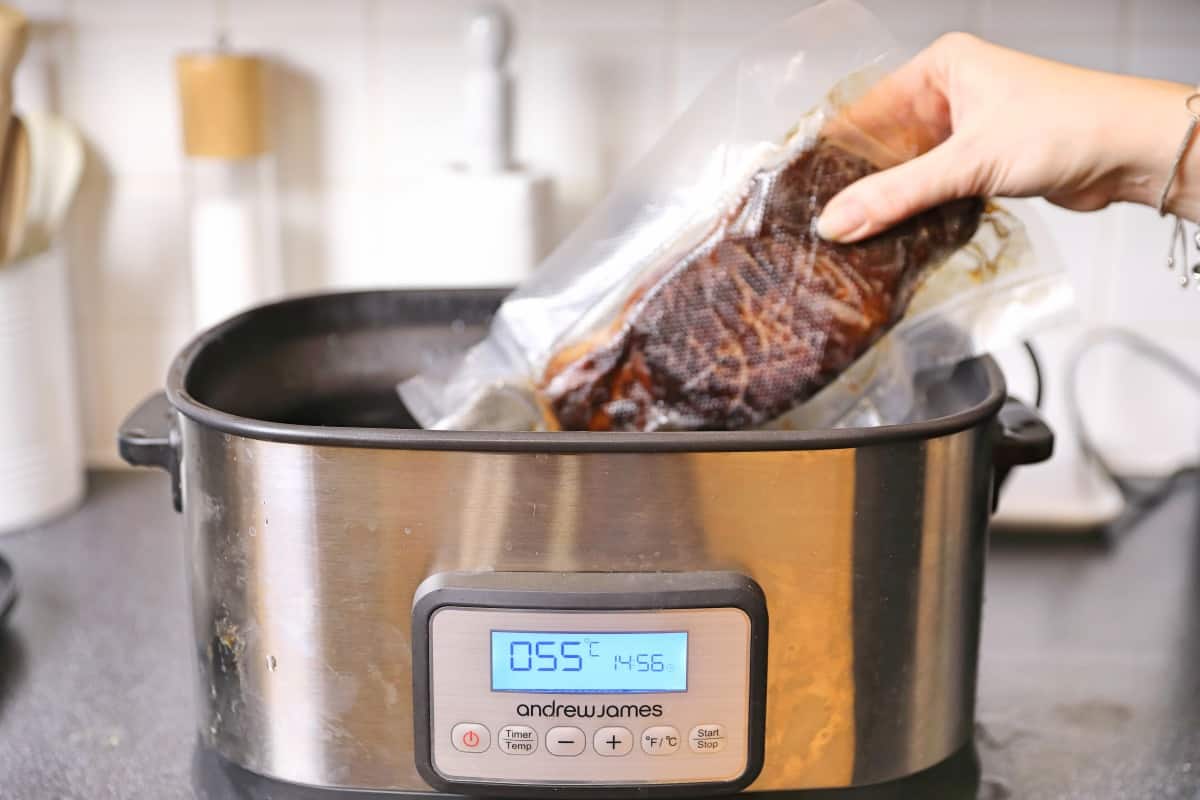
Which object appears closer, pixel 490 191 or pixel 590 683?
pixel 590 683

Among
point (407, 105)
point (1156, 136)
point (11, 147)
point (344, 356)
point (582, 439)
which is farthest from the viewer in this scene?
point (407, 105)

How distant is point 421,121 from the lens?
40.8 inches

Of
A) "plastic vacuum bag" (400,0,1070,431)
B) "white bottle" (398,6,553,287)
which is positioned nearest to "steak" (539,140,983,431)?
"plastic vacuum bag" (400,0,1070,431)

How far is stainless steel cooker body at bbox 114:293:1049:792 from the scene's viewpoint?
528 millimetres

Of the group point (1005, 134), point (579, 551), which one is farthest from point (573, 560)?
point (1005, 134)

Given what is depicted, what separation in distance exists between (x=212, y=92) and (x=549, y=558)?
1.93 ft

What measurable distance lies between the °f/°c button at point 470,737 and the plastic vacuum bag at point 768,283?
0.18 meters

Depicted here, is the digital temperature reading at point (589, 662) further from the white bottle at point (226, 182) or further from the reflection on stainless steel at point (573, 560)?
the white bottle at point (226, 182)

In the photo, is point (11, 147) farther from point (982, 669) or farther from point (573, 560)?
point (982, 669)

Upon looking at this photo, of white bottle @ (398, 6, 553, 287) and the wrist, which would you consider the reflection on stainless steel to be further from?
white bottle @ (398, 6, 553, 287)

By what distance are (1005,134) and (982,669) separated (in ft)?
1.14

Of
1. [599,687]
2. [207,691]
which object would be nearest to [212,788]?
[207,691]

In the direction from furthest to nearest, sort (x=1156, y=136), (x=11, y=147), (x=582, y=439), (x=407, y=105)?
(x=407, y=105) → (x=11, y=147) → (x=1156, y=136) → (x=582, y=439)

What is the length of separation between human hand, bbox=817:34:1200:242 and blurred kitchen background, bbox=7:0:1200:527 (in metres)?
0.38
